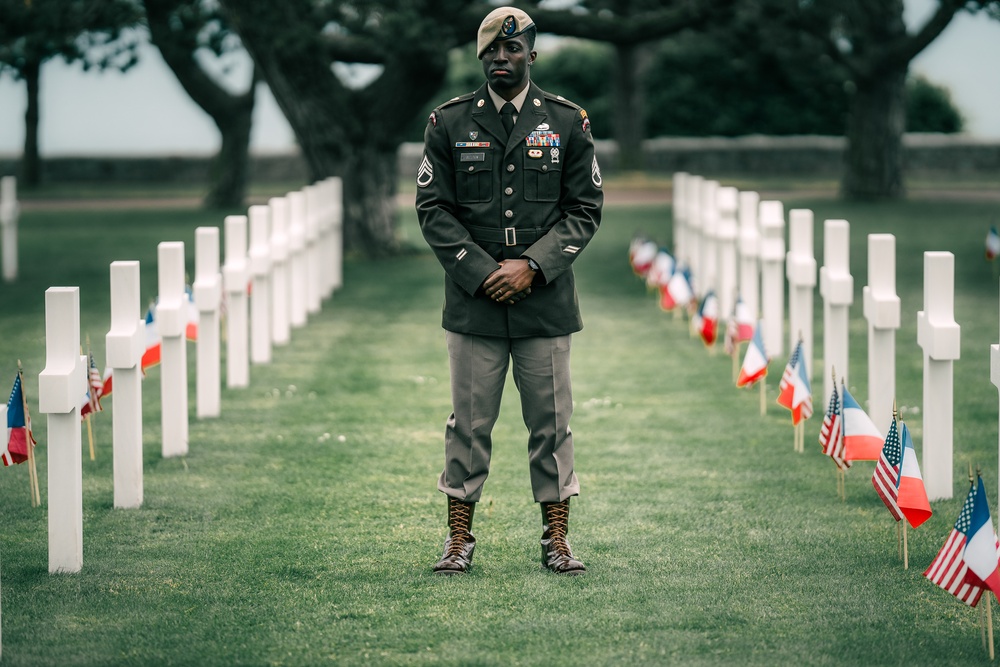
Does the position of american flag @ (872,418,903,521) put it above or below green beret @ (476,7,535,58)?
below

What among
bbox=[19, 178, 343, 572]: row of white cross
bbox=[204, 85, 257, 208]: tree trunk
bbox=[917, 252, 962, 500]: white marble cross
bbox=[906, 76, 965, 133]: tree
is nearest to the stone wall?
bbox=[906, 76, 965, 133]: tree

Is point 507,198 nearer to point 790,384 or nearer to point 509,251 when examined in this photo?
point 509,251

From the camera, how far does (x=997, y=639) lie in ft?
18.4

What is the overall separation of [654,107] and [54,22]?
28.3m

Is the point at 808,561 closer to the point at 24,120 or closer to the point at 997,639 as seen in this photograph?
the point at 997,639

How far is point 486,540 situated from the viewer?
22.9 feet

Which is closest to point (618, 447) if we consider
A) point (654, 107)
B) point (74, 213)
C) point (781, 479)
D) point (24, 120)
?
point (781, 479)

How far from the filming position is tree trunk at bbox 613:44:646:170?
38.6 meters

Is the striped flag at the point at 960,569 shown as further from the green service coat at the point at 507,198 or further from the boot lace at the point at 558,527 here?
the green service coat at the point at 507,198

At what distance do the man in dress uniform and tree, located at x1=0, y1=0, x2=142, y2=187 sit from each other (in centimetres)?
1177

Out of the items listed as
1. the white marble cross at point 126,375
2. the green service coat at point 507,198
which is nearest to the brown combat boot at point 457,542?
the green service coat at point 507,198

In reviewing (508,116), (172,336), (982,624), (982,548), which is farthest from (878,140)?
(982,548)

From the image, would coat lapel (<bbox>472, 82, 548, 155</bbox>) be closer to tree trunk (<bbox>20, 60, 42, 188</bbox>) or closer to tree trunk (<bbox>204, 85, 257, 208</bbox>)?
tree trunk (<bbox>204, 85, 257, 208</bbox>)

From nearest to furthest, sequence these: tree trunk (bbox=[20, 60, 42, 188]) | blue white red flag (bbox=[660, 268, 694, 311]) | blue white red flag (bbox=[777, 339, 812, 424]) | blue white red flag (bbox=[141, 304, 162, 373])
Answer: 1. blue white red flag (bbox=[777, 339, 812, 424])
2. blue white red flag (bbox=[141, 304, 162, 373])
3. blue white red flag (bbox=[660, 268, 694, 311])
4. tree trunk (bbox=[20, 60, 42, 188])
